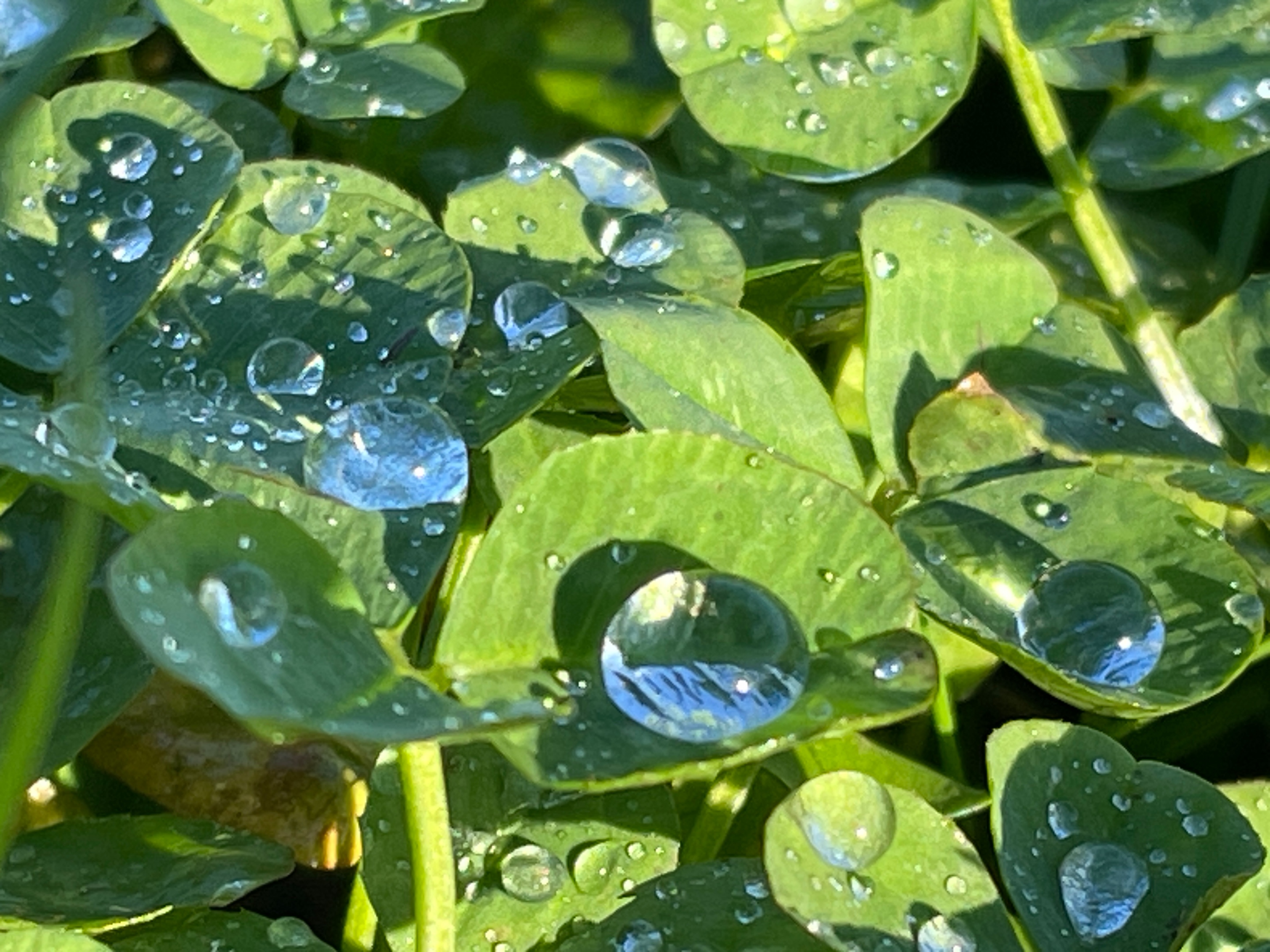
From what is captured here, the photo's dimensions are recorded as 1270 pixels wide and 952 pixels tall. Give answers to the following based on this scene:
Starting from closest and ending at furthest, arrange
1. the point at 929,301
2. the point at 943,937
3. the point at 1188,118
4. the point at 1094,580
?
the point at 943,937
the point at 1094,580
the point at 929,301
the point at 1188,118

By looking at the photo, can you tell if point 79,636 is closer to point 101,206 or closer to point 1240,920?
point 101,206

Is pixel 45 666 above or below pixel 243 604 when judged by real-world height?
below

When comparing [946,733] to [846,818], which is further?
[946,733]

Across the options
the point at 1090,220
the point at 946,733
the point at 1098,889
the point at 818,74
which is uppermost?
the point at 818,74

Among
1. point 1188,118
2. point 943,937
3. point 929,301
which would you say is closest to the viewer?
point 943,937

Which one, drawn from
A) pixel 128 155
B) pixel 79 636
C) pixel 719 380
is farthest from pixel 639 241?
pixel 79 636

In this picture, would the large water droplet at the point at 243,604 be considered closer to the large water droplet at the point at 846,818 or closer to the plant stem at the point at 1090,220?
the large water droplet at the point at 846,818
